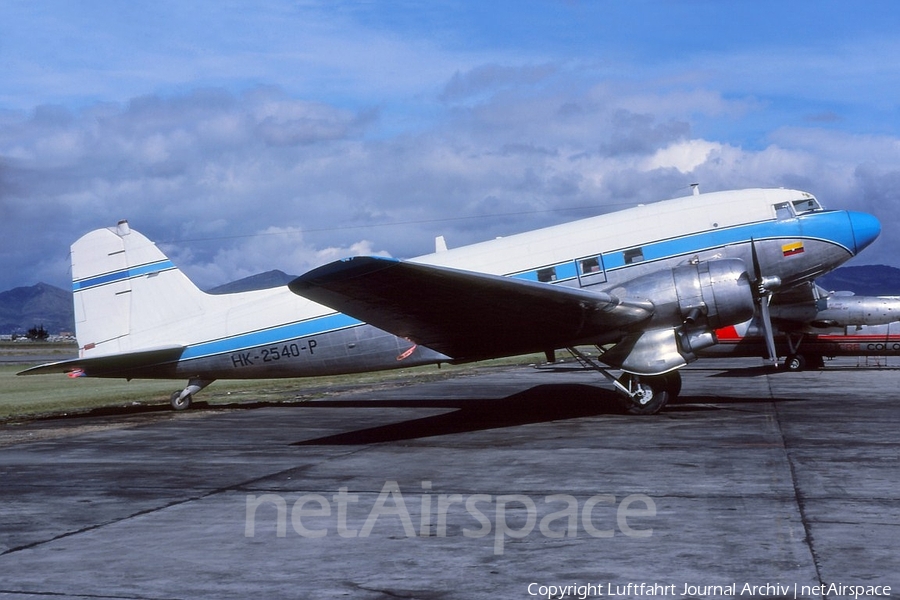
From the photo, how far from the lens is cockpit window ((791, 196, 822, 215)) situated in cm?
1772

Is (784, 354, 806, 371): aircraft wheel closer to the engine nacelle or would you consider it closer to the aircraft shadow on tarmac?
the aircraft shadow on tarmac

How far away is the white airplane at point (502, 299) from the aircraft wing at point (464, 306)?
0.04 metres

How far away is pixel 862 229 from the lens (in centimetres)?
1788

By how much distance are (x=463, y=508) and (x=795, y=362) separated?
26632 mm

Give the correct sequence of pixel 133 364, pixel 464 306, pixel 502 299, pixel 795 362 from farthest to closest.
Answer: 1. pixel 795 362
2. pixel 133 364
3. pixel 464 306
4. pixel 502 299

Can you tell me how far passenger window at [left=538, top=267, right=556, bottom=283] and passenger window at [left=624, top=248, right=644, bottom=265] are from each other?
1.50 metres

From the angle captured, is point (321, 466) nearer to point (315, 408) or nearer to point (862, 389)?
point (315, 408)

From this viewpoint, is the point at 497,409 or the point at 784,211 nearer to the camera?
the point at 784,211

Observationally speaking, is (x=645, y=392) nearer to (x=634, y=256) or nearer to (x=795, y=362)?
(x=634, y=256)

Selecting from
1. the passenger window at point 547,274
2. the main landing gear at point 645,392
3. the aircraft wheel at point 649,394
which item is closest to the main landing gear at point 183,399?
the passenger window at point 547,274

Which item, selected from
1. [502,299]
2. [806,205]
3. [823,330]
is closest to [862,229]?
[806,205]

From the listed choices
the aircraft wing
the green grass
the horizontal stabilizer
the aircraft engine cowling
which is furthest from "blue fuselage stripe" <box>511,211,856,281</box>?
the green grass

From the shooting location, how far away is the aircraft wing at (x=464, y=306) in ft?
42.3

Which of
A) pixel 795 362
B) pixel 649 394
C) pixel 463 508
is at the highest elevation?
pixel 649 394
